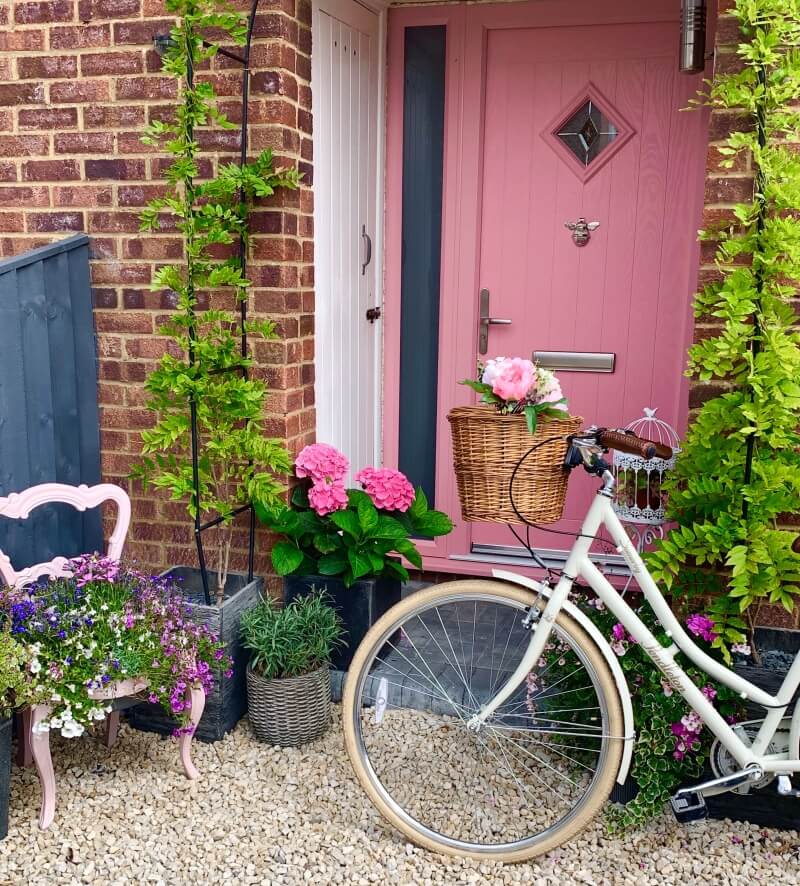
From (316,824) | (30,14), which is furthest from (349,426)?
(30,14)

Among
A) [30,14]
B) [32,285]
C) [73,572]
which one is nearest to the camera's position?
[73,572]

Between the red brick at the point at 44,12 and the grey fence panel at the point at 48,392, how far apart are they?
754 millimetres

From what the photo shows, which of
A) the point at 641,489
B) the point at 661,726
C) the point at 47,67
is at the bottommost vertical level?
the point at 661,726

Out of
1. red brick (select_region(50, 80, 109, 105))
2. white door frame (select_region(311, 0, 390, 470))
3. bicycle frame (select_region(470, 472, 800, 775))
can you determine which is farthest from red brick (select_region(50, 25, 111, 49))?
bicycle frame (select_region(470, 472, 800, 775))

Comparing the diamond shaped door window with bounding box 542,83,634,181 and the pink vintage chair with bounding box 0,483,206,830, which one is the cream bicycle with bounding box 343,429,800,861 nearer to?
the pink vintage chair with bounding box 0,483,206,830

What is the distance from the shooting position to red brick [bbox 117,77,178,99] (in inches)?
128

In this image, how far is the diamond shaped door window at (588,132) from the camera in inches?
145

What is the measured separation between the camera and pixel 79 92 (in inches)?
132

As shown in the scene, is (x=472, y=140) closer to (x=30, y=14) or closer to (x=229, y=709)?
(x=30, y=14)

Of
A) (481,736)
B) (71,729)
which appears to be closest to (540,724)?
(481,736)

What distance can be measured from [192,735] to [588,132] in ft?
8.62

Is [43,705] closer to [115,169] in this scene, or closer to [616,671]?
[616,671]

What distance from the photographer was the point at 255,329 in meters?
3.15

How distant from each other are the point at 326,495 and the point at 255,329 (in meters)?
0.61
